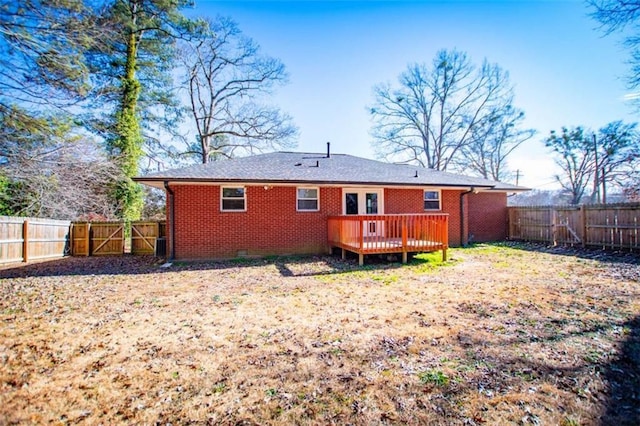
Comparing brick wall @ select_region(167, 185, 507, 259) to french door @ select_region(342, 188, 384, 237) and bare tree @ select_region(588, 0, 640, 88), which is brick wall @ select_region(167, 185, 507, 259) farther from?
bare tree @ select_region(588, 0, 640, 88)

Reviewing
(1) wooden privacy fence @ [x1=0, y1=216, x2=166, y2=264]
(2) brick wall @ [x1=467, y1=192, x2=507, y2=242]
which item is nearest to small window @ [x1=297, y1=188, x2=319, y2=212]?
(1) wooden privacy fence @ [x1=0, y1=216, x2=166, y2=264]

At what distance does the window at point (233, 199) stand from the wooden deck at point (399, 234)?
357 centimetres

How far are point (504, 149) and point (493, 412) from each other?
98.8 feet

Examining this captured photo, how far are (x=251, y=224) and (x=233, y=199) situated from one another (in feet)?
3.53

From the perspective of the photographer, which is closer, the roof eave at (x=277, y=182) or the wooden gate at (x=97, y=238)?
the roof eave at (x=277, y=182)

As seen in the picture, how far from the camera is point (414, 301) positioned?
5.43 metres

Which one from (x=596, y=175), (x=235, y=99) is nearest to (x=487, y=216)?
(x=596, y=175)

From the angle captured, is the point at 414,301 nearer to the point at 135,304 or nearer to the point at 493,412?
the point at 493,412

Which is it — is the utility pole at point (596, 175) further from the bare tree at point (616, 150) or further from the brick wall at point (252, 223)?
the brick wall at point (252, 223)

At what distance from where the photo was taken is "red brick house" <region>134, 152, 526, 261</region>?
954cm

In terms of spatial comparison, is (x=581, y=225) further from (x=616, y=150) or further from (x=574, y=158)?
(x=574, y=158)

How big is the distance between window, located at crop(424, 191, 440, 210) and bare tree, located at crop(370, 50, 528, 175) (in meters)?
14.2

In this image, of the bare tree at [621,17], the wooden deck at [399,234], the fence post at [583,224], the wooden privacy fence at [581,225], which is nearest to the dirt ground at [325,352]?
the wooden deck at [399,234]

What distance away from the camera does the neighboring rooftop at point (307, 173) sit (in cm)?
1001
